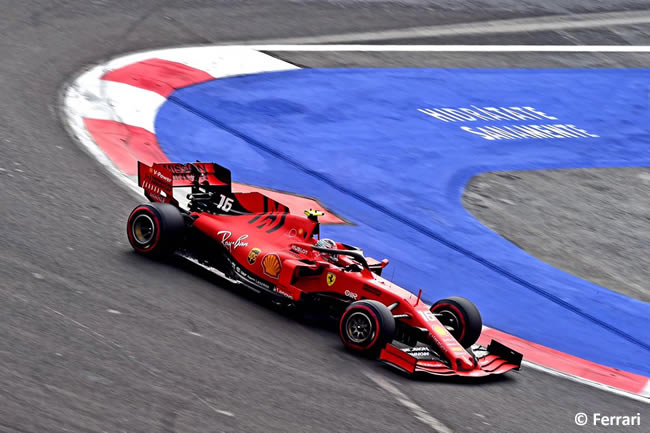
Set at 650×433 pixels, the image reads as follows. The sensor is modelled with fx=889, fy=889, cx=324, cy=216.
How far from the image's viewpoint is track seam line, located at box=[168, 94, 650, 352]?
1055 cm

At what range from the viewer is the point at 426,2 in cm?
2264

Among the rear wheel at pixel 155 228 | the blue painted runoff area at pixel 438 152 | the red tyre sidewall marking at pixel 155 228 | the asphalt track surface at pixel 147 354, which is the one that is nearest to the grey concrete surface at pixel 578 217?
Result: the blue painted runoff area at pixel 438 152

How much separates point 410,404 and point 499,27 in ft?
54.0

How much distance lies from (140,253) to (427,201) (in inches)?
190

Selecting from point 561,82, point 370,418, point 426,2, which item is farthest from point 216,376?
point 426,2

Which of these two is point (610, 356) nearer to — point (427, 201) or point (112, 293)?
point (427, 201)

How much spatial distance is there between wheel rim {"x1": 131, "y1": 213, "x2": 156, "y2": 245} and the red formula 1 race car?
0.03 ft

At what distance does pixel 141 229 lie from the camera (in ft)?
30.4

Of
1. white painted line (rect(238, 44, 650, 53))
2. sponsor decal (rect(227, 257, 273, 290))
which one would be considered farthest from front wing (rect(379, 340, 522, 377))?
white painted line (rect(238, 44, 650, 53))

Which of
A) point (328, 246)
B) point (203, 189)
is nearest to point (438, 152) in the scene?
point (203, 189)

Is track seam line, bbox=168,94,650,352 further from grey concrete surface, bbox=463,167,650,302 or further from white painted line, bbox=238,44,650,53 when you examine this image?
white painted line, bbox=238,44,650,53

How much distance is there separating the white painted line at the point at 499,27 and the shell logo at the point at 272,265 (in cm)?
978

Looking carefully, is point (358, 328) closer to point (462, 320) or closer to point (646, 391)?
point (462, 320)

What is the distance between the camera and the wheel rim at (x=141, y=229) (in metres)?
9.22
